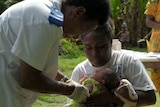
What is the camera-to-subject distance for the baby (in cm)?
250

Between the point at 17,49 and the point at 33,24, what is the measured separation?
140 mm

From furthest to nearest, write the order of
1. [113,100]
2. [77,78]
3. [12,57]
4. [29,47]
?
[77,78], [113,100], [12,57], [29,47]

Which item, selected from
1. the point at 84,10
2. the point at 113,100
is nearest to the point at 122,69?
the point at 113,100

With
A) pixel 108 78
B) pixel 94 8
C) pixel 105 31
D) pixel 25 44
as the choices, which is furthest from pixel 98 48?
pixel 25 44

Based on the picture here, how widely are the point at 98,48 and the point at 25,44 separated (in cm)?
78

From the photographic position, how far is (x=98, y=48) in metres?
2.68

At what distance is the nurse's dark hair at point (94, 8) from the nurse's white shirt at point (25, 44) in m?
0.12

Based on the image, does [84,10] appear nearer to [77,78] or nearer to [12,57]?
[12,57]

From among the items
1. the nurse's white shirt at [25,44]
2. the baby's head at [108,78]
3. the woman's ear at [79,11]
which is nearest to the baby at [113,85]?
the baby's head at [108,78]

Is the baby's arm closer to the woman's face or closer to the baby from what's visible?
the baby

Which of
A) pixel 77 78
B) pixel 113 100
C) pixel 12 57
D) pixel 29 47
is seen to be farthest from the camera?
pixel 77 78

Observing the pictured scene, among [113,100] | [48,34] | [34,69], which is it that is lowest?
[113,100]

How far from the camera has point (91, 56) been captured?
270 cm

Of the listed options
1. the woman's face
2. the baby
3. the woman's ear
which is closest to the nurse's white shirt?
the woman's ear
